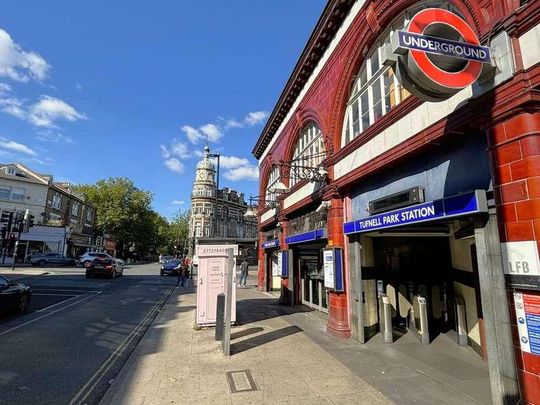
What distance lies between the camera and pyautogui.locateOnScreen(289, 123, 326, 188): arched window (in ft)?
37.3

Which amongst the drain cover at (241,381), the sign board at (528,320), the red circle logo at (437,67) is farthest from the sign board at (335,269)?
the red circle logo at (437,67)

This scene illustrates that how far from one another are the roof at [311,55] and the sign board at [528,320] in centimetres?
818

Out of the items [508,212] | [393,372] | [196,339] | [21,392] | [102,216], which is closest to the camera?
[508,212]

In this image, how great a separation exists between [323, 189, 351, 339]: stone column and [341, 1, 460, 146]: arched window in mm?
1722

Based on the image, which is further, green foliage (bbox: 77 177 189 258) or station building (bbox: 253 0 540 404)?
green foliage (bbox: 77 177 189 258)

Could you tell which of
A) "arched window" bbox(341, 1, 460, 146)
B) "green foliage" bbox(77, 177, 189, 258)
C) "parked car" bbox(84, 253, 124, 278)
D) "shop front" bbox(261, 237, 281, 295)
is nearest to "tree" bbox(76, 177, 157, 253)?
"green foliage" bbox(77, 177, 189, 258)

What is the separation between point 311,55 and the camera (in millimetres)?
11531

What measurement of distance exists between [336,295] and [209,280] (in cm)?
364

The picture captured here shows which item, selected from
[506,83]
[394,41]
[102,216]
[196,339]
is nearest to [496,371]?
[506,83]

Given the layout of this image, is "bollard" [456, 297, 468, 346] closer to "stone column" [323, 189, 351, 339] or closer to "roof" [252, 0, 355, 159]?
"stone column" [323, 189, 351, 339]

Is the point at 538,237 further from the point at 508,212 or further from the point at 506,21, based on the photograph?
the point at 506,21

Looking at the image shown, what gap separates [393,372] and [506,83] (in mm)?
4965

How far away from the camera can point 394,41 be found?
4.23 metres

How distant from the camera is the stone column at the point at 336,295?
8.83 metres
